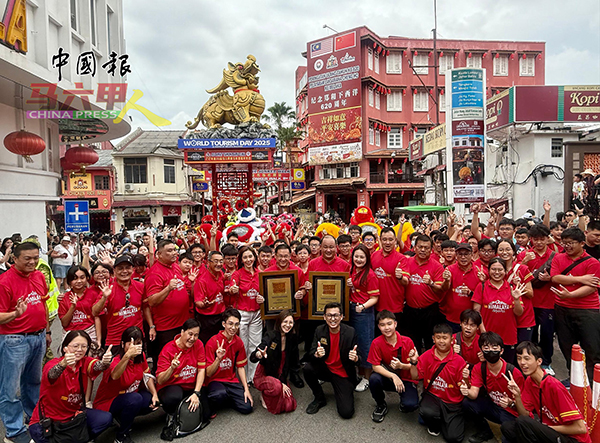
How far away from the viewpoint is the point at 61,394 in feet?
11.3

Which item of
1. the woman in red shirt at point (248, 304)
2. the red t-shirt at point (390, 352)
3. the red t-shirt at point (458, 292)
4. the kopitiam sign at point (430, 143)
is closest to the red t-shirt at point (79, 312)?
the woman in red shirt at point (248, 304)

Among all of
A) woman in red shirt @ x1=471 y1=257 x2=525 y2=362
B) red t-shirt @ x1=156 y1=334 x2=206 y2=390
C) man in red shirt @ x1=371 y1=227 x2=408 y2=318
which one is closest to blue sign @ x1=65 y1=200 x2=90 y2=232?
red t-shirt @ x1=156 y1=334 x2=206 y2=390

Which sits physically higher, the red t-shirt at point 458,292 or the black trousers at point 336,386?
the red t-shirt at point 458,292

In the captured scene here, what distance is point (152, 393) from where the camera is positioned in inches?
157

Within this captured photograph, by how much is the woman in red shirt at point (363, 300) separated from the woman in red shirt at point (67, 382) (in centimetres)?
307

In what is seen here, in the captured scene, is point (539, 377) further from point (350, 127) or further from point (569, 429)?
point (350, 127)

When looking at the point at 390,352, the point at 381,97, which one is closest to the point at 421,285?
the point at 390,352

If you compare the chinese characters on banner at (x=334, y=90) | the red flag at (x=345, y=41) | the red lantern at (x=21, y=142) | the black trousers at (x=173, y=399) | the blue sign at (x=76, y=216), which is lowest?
the black trousers at (x=173, y=399)

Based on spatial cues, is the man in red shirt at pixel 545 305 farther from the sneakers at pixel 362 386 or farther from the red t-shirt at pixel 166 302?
the red t-shirt at pixel 166 302

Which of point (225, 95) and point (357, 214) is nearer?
point (357, 214)

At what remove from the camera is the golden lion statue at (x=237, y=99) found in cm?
1298

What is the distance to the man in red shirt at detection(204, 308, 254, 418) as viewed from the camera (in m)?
4.26

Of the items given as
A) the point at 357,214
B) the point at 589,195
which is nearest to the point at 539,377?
the point at 357,214

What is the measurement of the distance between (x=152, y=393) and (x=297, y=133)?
2929 cm
